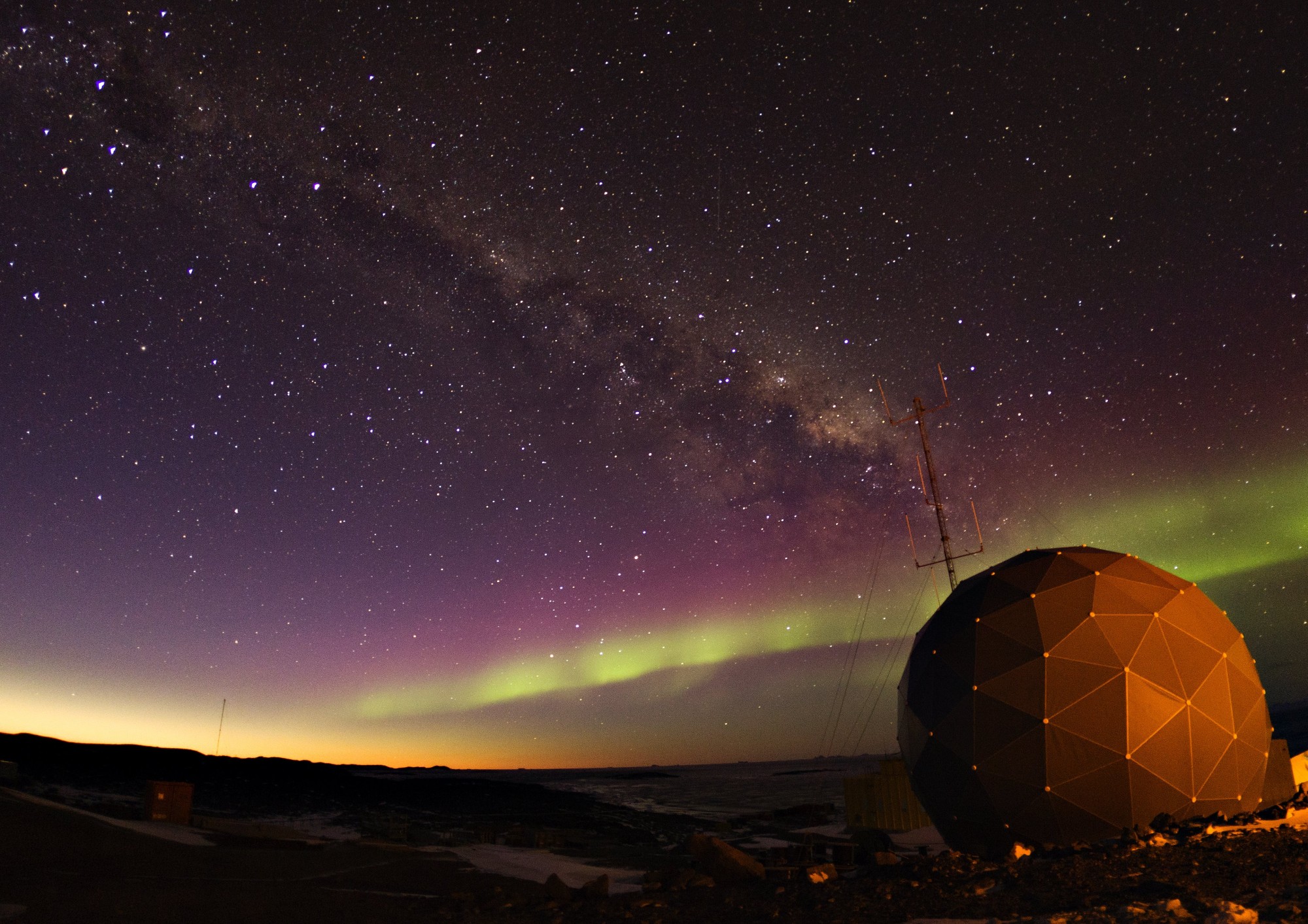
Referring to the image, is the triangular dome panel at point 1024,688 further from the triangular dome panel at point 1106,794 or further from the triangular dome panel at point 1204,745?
the triangular dome panel at point 1204,745

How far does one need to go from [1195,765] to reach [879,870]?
14.3 feet

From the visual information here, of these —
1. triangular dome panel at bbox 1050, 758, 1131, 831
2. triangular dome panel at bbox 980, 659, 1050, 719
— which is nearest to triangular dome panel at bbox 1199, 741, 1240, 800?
triangular dome panel at bbox 1050, 758, 1131, 831

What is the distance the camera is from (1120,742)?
9.19 m

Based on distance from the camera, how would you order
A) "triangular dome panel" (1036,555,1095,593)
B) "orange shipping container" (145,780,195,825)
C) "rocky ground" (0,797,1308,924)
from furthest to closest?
"orange shipping container" (145,780,195,825)
"triangular dome panel" (1036,555,1095,593)
"rocky ground" (0,797,1308,924)

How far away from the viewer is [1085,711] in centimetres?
934

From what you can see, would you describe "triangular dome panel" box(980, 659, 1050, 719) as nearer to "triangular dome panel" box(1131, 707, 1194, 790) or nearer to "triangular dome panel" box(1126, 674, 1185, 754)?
"triangular dome panel" box(1126, 674, 1185, 754)

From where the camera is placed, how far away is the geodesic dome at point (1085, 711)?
9219mm

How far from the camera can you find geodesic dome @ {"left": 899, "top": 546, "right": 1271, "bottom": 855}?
30.2 feet

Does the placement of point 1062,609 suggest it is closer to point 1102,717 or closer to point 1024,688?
point 1024,688

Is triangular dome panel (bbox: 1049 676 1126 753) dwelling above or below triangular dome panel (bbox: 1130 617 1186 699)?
below

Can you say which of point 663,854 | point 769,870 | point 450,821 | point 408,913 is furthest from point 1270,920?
point 450,821

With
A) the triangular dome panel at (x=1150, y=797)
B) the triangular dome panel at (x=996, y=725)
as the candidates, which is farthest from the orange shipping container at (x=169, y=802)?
the triangular dome panel at (x=1150, y=797)

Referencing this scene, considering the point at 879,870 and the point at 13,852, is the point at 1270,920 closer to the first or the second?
the point at 879,870

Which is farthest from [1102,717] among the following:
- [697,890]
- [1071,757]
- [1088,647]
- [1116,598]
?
[697,890]
